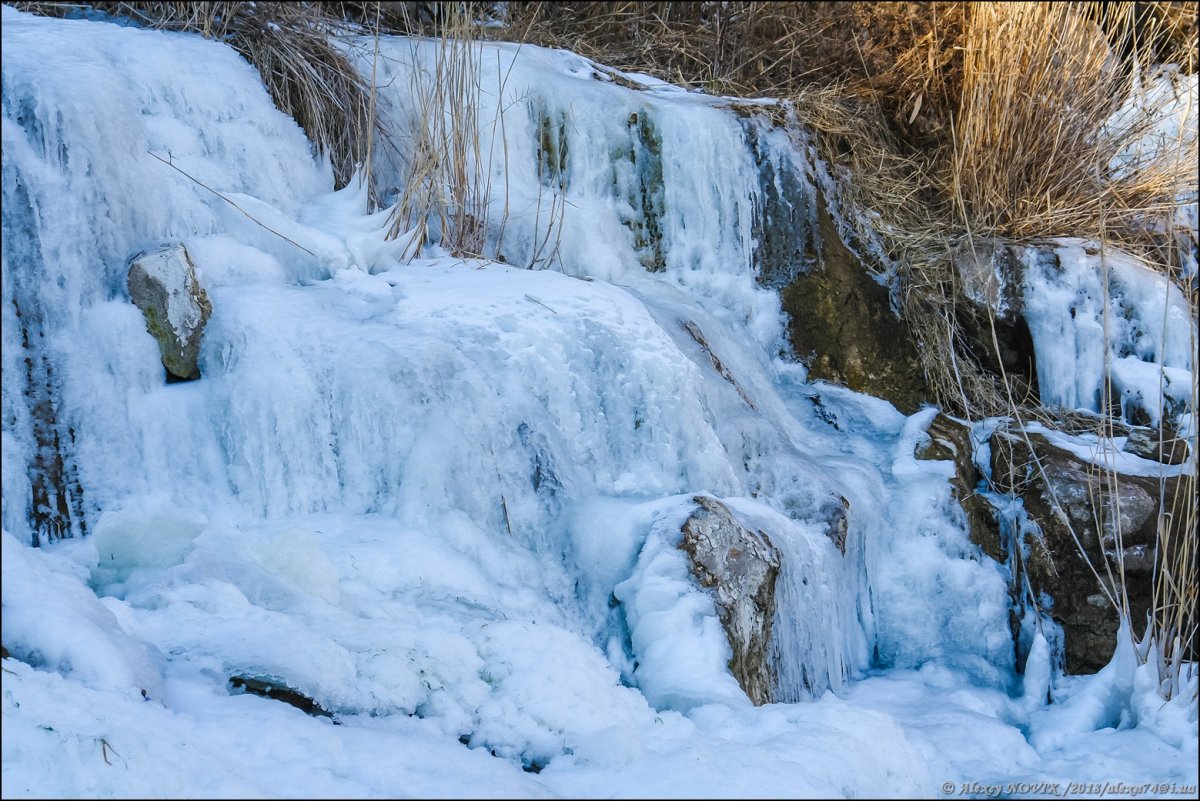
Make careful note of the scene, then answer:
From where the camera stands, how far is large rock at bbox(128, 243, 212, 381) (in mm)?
3123

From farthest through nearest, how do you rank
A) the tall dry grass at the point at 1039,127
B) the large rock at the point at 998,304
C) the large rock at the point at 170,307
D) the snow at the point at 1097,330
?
the tall dry grass at the point at 1039,127
the large rock at the point at 998,304
the snow at the point at 1097,330
the large rock at the point at 170,307

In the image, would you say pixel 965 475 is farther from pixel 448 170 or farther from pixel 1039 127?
pixel 448 170

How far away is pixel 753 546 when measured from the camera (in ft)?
10.1

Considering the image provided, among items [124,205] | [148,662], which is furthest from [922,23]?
[148,662]

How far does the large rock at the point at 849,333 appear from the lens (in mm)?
4680

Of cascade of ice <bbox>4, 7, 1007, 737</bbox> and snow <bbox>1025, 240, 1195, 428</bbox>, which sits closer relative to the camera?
cascade of ice <bbox>4, 7, 1007, 737</bbox>

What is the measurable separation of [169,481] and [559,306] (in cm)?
121

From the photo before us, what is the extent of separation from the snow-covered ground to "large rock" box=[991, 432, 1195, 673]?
220mm

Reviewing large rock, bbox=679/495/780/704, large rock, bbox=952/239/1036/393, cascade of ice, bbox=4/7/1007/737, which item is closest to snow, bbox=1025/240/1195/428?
large rock, bbox=952/239/1036/393

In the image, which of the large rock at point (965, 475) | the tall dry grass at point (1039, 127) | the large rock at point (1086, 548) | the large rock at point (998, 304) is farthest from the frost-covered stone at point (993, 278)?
the large rock at point (1086, 548)

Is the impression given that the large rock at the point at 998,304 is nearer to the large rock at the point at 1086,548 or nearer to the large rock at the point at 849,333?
the large rock at the point at 849,333

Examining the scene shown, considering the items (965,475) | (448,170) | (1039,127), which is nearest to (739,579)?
(965,475)

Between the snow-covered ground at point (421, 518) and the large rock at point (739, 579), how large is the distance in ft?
0.26

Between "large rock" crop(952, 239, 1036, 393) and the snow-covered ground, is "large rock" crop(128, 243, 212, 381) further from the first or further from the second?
"large rock" crop(952, 239, 1036, 393)
